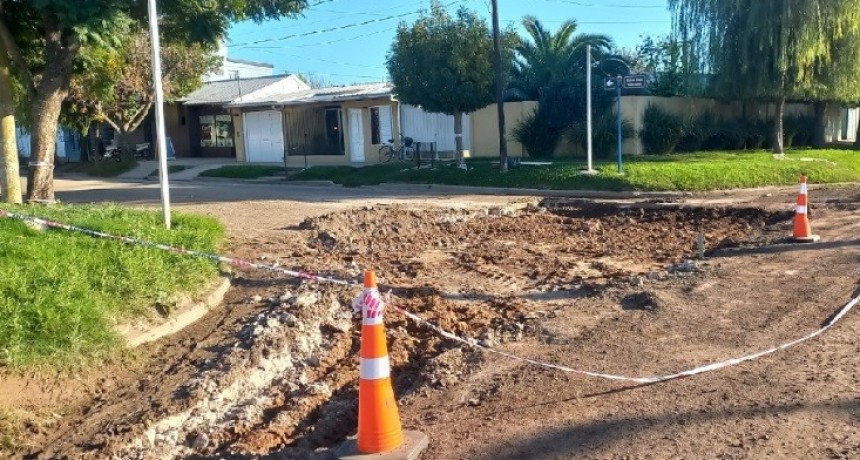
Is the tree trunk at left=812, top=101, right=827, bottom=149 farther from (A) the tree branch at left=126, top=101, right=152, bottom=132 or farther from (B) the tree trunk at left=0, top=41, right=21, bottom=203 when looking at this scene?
(B) the tree trunk at left=0, top=41, right=21, bottom=203

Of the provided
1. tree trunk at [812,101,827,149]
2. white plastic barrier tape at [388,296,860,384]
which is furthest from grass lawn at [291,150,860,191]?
white plastic barrier tape at [388,296,860,384]

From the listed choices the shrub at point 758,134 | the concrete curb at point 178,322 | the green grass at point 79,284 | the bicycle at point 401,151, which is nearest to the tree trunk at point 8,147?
the green grass at point 79,284

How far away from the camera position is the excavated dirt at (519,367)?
4.81 meters

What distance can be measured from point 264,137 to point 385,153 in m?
8.68

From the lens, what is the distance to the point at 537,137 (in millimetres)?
29500

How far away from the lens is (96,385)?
21.4ft

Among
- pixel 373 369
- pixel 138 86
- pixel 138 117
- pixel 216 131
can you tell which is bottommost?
pixel 373 369

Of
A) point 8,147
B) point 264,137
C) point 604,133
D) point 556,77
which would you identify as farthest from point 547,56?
point 8,147

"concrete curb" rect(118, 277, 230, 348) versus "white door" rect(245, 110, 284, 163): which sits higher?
"white door" rect(245, 110, 284, 163)

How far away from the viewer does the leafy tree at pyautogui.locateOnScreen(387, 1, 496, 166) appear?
25016 millimetres

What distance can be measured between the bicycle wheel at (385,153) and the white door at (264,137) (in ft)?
21.7

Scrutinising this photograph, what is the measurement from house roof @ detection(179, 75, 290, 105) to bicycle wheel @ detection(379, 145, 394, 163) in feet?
33.9

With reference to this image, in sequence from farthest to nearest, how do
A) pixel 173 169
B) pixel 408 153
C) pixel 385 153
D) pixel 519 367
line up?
pixel 173 169 → pixel 385 153 → pixel 408 153 → pixel 519 367

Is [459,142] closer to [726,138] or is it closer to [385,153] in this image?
[385,153]
